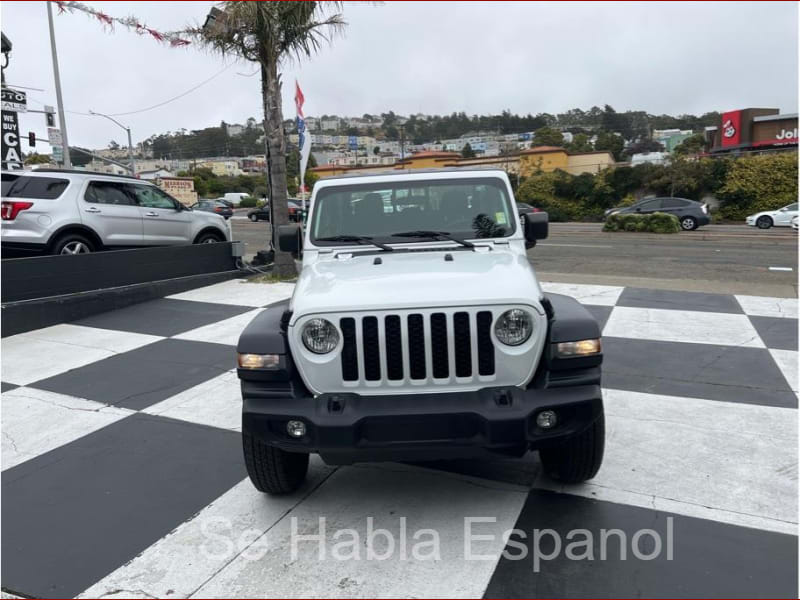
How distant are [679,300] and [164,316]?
24.2 feet

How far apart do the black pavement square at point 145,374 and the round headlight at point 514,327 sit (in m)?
3.36

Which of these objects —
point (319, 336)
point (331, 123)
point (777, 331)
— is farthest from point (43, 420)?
point (331, 123)

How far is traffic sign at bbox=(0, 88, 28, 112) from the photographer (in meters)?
12.6

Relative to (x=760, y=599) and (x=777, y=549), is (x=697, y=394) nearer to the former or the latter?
(x=777, y=549)

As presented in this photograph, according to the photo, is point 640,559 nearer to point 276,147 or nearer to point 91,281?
point 91,281

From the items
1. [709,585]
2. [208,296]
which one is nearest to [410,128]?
[208,296]

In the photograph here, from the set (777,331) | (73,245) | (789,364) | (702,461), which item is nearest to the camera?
(702,461)

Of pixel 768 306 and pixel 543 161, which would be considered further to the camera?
pixel 543 161

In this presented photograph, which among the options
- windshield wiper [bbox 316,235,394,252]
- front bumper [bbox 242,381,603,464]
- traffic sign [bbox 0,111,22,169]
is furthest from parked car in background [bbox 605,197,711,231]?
front bumper [bbox 242,381,603,464]

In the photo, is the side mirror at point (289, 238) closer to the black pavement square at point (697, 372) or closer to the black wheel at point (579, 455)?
the black wheel at point (579, 455)

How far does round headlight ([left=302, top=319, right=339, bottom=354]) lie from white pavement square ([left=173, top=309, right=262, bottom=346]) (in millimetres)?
3879

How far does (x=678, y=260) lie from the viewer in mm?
14219

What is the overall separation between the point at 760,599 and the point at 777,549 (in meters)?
0.45

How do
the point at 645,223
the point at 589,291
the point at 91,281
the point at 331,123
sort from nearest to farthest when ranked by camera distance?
1. the point at 91,281
2. the point at 589,291
3. the point at 645,223
4. the point at 331,123
